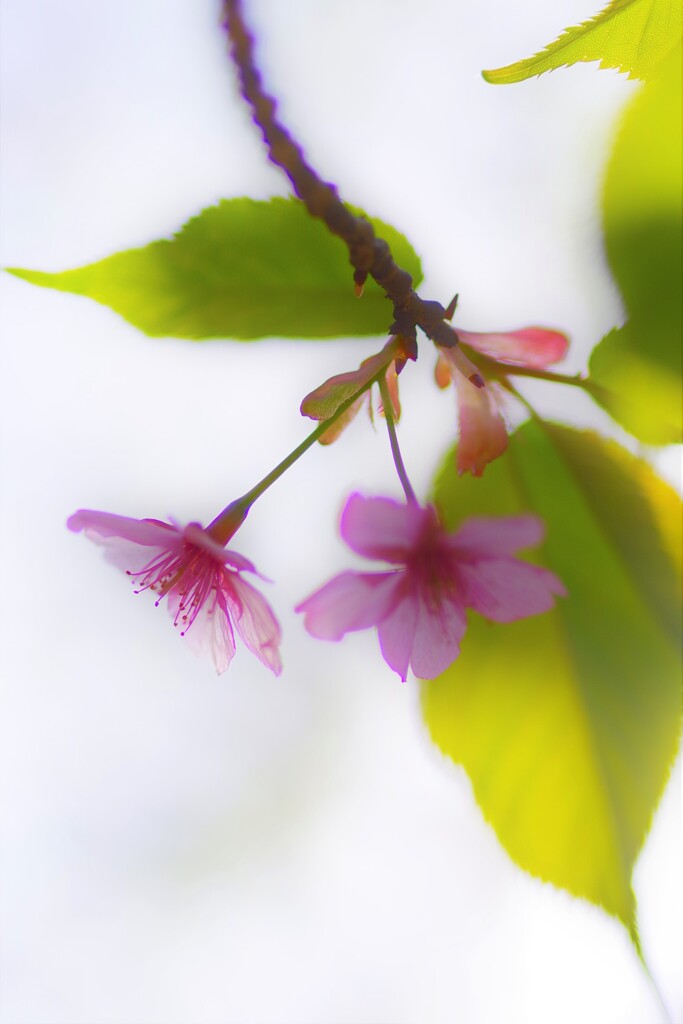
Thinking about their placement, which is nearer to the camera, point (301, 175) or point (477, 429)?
point (301, 175)

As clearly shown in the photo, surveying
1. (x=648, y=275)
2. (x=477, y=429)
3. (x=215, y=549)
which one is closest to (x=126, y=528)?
(x=215, y=549)

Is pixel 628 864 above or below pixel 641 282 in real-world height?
below

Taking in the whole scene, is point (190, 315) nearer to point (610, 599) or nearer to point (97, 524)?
point (97, 524)

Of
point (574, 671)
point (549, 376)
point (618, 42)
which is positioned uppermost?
point (618, 42)

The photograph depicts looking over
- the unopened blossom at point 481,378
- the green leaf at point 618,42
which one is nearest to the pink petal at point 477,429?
the unopened blossom at point 481,378

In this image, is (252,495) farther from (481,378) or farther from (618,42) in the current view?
(618,42)

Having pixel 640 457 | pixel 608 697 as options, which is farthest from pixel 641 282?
pixel 608 697
